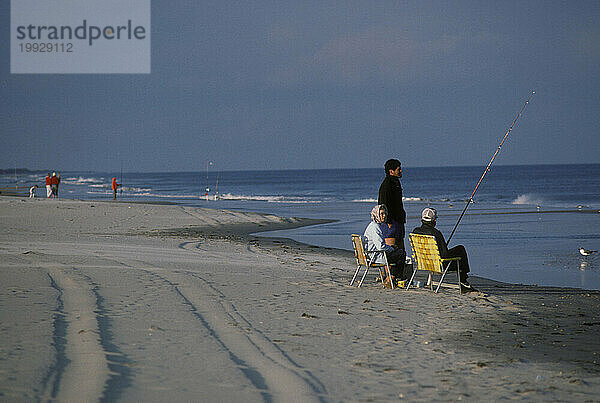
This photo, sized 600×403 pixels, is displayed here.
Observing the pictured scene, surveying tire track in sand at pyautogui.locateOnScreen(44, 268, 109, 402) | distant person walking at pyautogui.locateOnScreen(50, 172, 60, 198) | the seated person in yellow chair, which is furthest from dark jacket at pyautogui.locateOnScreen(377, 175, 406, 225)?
distant person walking at pyautogui.locateOnScreen(50, 172, 60, 198)

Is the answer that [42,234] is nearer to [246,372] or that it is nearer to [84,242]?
[84,242]

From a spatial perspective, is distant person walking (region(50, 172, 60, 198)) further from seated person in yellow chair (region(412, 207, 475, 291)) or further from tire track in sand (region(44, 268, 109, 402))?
seated person in yellow chair (region(412, 207, 475, 291))

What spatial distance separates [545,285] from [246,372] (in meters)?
6.40

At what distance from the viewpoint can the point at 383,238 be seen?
8.64m

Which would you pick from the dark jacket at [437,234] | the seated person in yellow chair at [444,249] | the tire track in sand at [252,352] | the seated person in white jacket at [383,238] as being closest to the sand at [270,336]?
the tire track in sand at [252,352]

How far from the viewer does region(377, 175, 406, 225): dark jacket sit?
866 cm

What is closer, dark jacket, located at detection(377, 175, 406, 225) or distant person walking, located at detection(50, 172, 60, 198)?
dark jacket, located at detection(377, 175, 406, 225)

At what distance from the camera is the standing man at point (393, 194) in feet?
28.4

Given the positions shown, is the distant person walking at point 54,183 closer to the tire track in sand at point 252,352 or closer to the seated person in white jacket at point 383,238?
the tire track in sand at point 252,352

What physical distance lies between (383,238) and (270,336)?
321 cm

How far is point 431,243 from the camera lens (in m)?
8.25

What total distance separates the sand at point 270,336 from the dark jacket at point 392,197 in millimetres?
986

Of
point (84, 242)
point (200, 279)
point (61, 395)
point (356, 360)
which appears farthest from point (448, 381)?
point (84, 242)

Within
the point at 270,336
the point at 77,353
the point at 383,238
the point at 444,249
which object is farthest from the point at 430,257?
the point at 77,353
